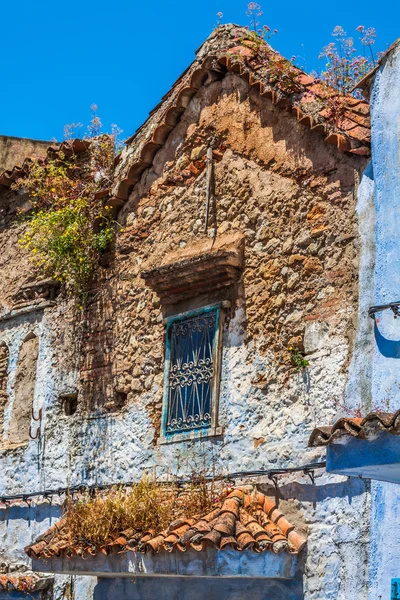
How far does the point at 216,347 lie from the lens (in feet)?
30.9

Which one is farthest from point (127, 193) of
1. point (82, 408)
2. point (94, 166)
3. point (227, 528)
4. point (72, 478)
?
A: point (227, 528)

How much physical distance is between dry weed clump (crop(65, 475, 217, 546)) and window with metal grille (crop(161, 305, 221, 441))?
544 mm

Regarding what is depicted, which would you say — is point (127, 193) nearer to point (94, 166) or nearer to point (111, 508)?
point (94, 166)

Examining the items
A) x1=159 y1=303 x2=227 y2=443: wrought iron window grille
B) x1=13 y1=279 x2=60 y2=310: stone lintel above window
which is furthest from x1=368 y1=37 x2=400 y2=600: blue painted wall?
x1=13 y1=279 x2=60 y2=310: stone lintel above window

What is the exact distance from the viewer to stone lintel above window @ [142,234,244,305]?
30.9ft

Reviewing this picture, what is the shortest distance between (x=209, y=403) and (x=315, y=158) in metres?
2.38

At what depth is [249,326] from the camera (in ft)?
30.2

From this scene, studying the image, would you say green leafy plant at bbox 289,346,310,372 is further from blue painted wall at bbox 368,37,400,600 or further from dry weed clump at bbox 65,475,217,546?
dry weed clump at bbox 65,475,217,546

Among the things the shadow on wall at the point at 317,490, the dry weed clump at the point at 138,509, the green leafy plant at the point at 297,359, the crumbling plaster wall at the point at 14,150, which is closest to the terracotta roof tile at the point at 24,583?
the dry weed clump at the point at 138,509

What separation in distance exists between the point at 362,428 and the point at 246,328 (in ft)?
9.42

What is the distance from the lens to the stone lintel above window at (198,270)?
9414 mm

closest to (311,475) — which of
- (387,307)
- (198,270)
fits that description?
(387,307)

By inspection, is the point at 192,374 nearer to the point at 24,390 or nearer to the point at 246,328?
the point at 246,328

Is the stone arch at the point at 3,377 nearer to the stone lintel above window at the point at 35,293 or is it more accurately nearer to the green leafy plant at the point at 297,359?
the stone lintel above window at the point at 35,293
